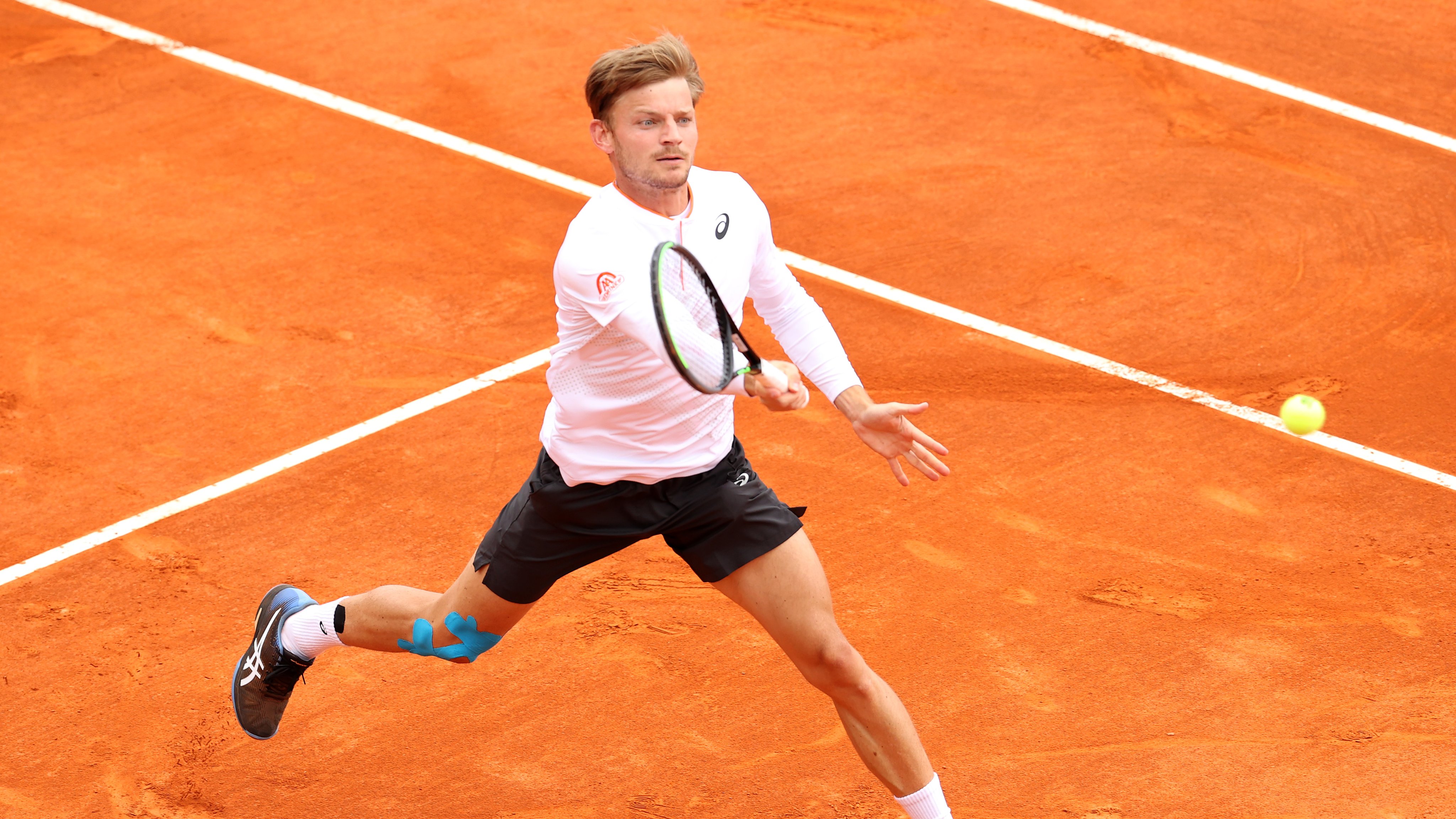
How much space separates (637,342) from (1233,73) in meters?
8.18

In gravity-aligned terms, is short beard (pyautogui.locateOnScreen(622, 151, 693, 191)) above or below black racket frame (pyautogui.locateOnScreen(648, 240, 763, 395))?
above

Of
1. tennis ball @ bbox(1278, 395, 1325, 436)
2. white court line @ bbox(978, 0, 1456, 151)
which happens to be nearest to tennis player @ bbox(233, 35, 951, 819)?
tennis ball @ bbox(1278, 395, 1325, 436)

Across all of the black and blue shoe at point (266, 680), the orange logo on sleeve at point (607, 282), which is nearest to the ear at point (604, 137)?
the orange logo on sleeve at point (607, 282)

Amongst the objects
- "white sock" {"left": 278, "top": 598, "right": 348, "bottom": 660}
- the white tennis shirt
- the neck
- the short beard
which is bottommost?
"white sock" {"left": 278, "top": 598, "right": 348, "bottom": 660}

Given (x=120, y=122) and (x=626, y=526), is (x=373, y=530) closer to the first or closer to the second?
(x=626, y=526)

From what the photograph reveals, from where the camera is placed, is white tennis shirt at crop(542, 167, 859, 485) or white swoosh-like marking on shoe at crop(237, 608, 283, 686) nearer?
white tennis shirt at crop(542, 167, 859, 485)

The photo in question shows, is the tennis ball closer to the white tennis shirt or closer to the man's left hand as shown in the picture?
the white tennis shirt

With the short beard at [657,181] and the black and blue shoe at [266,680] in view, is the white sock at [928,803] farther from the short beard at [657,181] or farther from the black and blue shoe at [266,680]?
the black and blue shoe at [266,680]

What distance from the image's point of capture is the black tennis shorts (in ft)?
15.6

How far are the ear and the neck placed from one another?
9 centimetres

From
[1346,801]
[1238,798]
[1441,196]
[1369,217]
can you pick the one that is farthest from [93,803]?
[1441,196]

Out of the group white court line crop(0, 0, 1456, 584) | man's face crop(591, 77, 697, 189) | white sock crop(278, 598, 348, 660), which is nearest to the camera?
man's face crop(591, 77, 697, 189)

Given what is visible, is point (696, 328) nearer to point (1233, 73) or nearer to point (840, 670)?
point (840, 670)

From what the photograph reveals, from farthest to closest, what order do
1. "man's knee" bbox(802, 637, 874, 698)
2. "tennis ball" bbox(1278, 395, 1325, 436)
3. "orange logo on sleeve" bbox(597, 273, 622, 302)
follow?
1. "tennis ball" bbox(1278, 395, 1325, 436)
2. "man's knee" bbox(802, 637, 874, 698)
3. "orange logo on sleeve" bbox(597, 273, 622, 302)
